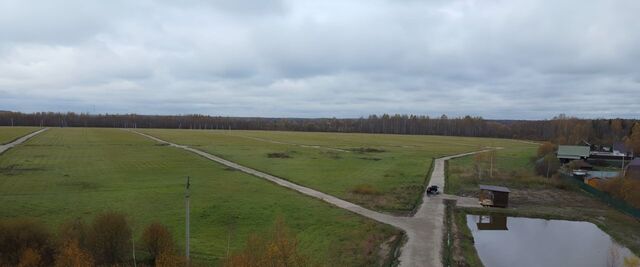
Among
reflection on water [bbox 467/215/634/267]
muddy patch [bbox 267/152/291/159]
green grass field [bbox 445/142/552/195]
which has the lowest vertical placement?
reflection on water [bbox 467/215/634/267]

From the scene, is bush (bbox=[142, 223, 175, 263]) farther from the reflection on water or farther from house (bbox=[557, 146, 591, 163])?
house (bbox=[557, 146, 591, 163])

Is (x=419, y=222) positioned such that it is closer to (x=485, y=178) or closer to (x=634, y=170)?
(x=485, y=178)

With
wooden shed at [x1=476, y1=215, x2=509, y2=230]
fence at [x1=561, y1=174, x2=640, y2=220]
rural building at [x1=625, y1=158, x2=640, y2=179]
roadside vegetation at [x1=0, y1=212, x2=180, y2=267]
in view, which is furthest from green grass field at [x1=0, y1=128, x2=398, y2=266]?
rural building at [x1=625, y1=158, x2=640, y2=179]

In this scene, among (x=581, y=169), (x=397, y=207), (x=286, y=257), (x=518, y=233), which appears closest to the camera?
(x=286, y=257)

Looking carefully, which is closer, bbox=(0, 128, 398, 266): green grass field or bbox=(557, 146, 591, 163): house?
bbox=(0, 128, 398, 266): green grass field

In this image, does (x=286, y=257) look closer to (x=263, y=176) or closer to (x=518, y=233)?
(x=518, y=233)

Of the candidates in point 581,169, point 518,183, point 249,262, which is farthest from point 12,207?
point 581,169

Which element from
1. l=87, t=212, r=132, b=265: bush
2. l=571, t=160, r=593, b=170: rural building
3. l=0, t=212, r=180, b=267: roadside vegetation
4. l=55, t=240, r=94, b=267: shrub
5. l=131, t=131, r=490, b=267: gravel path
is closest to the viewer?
l=55, t=240, r=94, b=267: shrub
